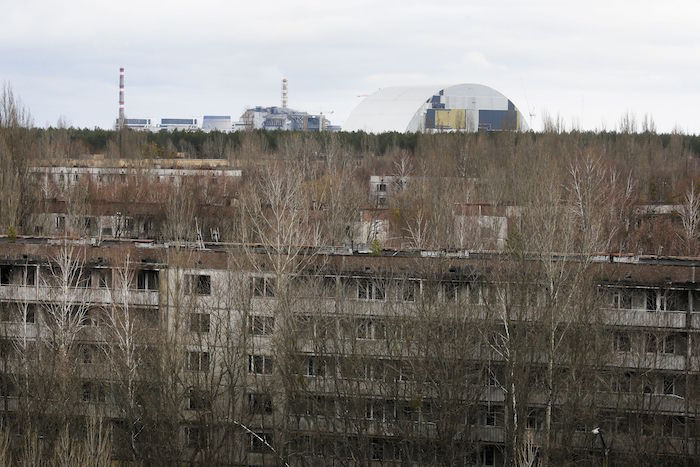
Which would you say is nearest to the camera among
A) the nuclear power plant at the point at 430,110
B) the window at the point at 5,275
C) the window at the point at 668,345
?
the window at the point at 668,345

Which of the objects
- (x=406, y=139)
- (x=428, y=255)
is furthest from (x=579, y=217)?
(x=406, y=139)

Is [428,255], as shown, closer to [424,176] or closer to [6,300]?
[6,300]

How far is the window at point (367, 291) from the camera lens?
13945 millimetres

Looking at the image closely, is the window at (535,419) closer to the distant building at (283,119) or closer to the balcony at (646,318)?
the balcony at (646,318)

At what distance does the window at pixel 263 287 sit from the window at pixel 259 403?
1290 mm

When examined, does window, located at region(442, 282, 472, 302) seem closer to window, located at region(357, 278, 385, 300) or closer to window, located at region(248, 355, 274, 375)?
window, located at region(357, 278, 385, 300)

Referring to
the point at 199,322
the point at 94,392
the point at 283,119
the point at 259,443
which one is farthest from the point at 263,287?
the point at 283,119

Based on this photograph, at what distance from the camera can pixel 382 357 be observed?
1323cm

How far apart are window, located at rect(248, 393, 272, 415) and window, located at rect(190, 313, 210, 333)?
3.43 feet

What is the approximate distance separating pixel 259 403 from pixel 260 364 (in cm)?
72

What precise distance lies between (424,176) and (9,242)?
1710 centimetres

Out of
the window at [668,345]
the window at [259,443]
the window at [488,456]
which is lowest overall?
the window at [488,456]

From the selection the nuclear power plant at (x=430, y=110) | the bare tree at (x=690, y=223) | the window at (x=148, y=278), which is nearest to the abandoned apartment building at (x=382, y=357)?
the window at (x=148, y=278)

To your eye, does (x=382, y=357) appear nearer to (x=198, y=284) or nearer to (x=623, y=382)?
(x=198, y=284)
